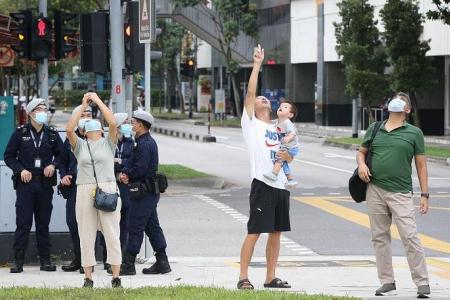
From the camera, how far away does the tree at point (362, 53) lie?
1663 inches

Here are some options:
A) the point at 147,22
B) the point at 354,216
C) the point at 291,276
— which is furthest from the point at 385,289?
the point at 354,216

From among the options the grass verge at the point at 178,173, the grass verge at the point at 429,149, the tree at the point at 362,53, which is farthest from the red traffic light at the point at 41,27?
the tree at the point at 362,53

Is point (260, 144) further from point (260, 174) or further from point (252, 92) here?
point (252, 92)

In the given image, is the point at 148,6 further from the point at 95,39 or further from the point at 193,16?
the point at 193,16

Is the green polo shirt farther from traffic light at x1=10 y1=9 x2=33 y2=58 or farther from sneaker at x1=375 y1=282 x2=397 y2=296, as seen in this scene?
traffic light at x1=10 y1=9 x2=33 y2=58

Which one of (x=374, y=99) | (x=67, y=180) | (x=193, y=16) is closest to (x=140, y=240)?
(x=67, y=180)

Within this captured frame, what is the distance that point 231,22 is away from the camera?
6156 cm

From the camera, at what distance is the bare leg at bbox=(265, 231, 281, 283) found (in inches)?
450

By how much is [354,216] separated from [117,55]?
6.20 m

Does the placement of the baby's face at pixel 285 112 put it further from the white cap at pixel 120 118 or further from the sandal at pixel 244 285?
the white cap at pixel 120 118

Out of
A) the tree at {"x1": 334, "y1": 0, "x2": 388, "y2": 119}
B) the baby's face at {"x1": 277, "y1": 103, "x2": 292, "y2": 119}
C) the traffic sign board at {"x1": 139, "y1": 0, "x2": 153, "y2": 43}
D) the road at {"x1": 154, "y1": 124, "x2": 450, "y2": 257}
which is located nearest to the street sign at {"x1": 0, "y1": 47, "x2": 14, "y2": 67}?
the road at {"x1": 154, "y1": 124, "x2": 450, "y2": 257}

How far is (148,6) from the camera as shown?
49.6 ft

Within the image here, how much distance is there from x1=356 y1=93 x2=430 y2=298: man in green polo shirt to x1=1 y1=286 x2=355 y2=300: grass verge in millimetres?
1177

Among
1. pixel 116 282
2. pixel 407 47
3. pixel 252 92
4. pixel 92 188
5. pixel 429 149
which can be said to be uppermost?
pixel 407 47
